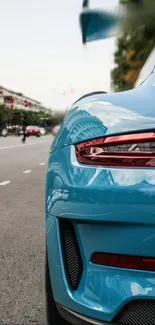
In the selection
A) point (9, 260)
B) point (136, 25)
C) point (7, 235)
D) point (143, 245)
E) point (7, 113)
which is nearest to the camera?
point (143, 245)

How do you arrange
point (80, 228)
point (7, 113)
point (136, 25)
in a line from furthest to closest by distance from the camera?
point (7, 113) → point (136, 25) → point (80, 228)

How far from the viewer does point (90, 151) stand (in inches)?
69.8

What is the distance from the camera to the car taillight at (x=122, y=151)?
5.51 ft

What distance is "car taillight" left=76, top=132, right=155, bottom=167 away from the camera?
168 cm

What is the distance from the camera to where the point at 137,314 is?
167 centimetres

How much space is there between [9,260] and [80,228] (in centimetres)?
202

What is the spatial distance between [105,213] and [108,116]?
1.22ft

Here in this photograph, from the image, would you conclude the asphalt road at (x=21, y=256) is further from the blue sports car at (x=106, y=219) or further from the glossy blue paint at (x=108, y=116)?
the glossy blue paint at (x=108, y=116)

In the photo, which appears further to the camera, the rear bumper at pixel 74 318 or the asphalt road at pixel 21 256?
the asphalt road at pixel 21 256

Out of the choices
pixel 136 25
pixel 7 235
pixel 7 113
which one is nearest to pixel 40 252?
pixel 7 235

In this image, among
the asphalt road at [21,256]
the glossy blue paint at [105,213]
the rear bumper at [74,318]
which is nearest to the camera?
the glossy blue paint at [105,213]

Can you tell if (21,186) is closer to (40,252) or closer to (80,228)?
(40,252)

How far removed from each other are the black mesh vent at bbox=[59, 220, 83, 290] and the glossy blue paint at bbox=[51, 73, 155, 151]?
12.7 inches

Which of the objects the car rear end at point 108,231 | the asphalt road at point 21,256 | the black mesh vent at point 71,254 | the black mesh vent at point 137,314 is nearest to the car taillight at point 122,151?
the car rear end at point 108,231
